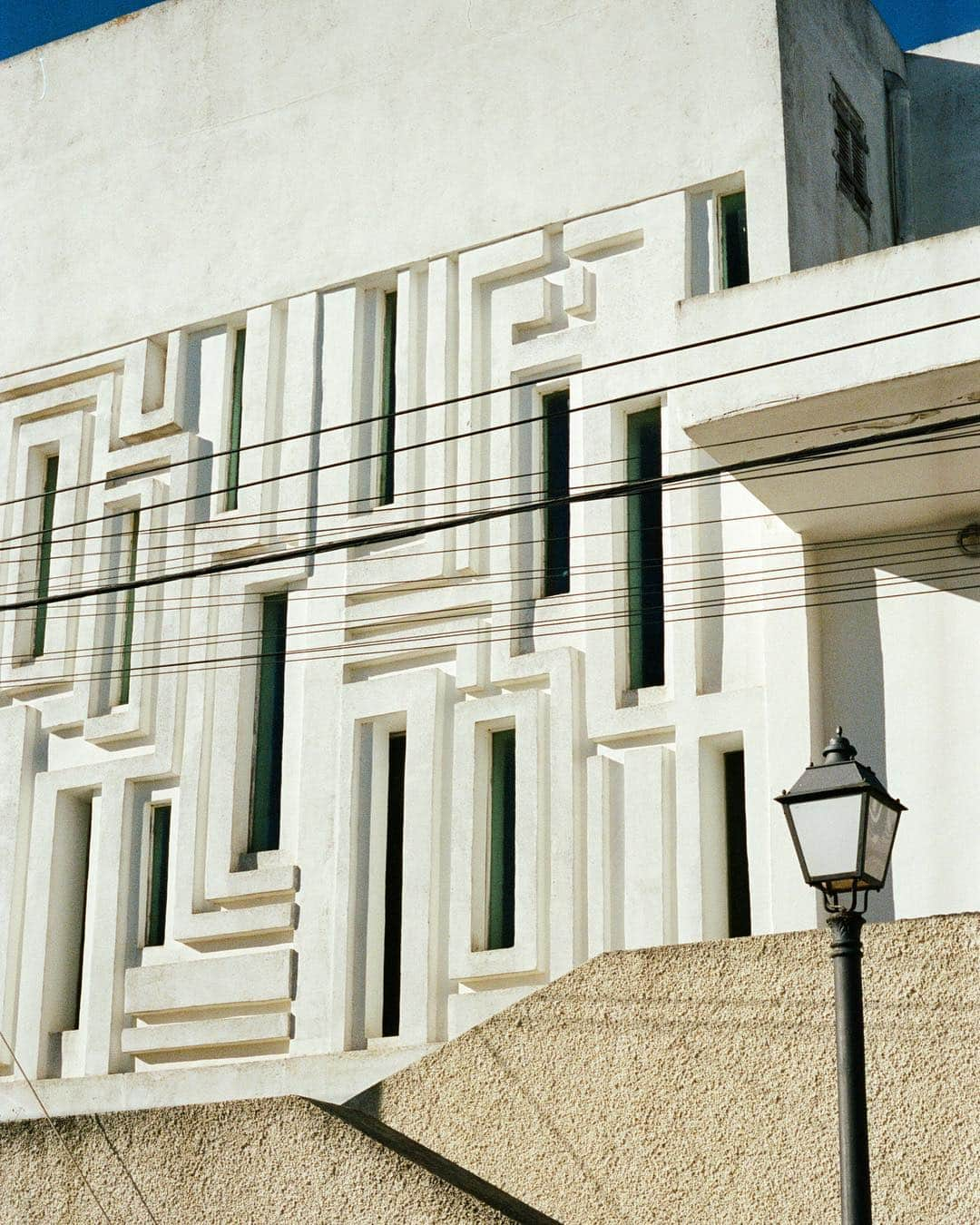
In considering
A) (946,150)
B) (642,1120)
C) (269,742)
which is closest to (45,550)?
(269,742)

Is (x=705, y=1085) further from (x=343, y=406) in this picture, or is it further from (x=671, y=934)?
(x=343, y=406)

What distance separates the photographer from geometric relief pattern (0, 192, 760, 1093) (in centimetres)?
1252

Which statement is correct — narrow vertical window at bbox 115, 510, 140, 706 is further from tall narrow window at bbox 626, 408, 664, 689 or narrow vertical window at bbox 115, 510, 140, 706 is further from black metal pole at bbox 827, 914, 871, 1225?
black metal pole at bbox 827, 914, 871, 1225

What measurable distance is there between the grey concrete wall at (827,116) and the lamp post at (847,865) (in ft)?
A: 21.8

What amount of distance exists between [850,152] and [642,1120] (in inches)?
315

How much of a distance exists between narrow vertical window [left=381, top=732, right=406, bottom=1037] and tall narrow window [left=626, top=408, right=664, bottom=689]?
1.92 m

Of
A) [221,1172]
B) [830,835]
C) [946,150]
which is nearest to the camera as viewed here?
[830,835]

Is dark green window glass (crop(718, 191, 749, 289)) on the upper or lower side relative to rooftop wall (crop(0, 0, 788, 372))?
lower

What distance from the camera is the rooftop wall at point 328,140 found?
13469mm

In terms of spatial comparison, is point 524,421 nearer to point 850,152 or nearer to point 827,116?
point 827,116

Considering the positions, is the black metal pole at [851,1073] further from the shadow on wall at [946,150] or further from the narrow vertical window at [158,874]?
the shadow on wall at [946,150]

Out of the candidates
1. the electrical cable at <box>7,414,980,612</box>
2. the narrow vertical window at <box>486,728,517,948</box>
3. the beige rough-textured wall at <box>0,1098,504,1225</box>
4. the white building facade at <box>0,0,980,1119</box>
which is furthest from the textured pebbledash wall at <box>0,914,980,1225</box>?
the narrow vertical window at <box>486,728,517,948</box>

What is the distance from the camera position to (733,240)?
13.3 m

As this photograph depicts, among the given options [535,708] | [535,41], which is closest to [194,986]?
[535,708]
